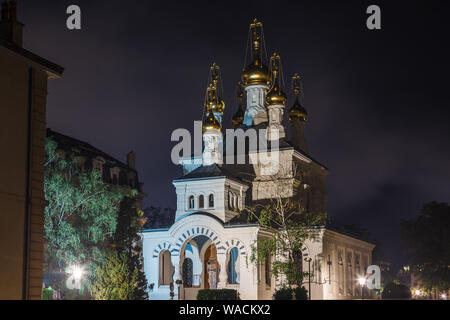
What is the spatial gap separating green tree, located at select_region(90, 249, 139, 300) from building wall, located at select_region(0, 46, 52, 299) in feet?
39.7

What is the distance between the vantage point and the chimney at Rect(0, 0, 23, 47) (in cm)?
2008

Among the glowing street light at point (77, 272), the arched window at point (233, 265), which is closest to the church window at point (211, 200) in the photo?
the arched window at point (233, 265)

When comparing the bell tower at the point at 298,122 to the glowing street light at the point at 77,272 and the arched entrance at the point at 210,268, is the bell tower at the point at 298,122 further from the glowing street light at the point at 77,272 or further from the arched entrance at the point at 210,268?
the glowing street light at the point at 77,272

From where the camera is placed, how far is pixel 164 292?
40562 mm

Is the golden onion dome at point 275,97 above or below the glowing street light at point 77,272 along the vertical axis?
above

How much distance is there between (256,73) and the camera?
4741 centimetres

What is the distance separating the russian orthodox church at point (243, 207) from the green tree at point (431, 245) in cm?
832

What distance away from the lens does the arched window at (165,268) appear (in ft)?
136

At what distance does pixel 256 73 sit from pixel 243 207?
976 cm

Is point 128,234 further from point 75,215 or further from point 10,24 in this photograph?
point 10,24

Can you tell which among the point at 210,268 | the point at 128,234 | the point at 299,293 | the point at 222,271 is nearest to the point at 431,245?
the point at 210,268
